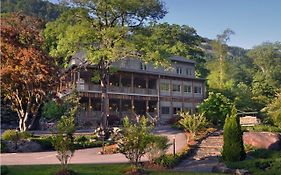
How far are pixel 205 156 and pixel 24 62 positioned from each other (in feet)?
40.0

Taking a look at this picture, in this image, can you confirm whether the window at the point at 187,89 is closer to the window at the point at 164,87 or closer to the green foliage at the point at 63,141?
the window at the point at 164,87

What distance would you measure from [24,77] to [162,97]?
1075 inches

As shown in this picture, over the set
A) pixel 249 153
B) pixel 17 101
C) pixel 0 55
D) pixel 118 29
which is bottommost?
pixel 249 153

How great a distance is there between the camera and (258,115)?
142ft

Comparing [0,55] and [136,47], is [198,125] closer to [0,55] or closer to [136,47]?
[136,47]

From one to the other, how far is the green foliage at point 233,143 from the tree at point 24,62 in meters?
11.8

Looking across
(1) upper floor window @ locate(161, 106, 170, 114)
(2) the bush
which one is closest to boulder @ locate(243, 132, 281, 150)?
(2) the bush

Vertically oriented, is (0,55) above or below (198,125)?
above

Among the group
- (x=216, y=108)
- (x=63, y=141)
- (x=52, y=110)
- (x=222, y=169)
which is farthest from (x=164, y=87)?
(x=63, y=141)

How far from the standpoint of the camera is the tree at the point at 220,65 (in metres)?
60.4

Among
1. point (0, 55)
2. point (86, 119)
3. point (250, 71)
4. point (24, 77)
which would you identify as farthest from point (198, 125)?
point (250, 71)

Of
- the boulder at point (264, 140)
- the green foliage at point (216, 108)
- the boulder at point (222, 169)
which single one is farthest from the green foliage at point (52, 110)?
the boulder at point (222, 169)

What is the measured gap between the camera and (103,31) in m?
27.2

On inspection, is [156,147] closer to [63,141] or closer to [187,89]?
[63,141]
